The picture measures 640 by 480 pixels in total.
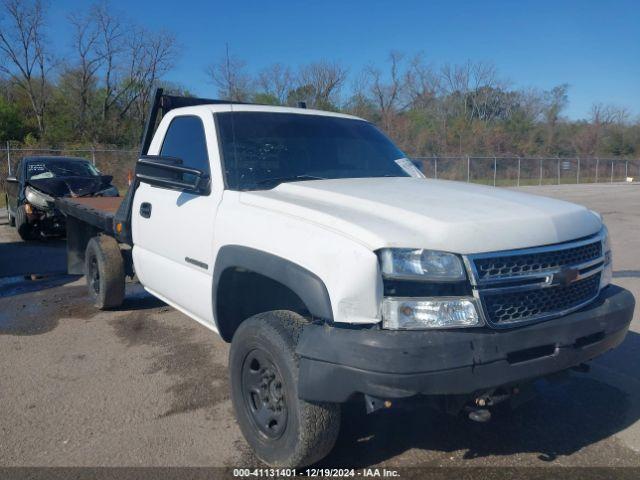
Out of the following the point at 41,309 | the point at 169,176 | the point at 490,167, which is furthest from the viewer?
the point at 490,167

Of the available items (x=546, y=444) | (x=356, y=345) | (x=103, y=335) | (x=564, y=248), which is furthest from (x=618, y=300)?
(x=103, y=335)

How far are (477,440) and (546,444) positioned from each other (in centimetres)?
40

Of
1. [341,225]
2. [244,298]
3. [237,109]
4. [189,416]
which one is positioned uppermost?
[237,109]

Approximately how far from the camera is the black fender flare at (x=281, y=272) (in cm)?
270

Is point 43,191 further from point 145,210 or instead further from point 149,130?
point 145,210

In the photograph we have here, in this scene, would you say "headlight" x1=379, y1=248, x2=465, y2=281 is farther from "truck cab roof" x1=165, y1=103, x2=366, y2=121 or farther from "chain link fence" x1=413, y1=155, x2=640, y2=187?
"chain link fence" x1=413, y1=155, x2=640, y2=187

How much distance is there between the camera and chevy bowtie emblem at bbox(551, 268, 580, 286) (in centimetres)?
286

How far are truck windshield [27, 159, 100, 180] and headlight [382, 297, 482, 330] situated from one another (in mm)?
10710

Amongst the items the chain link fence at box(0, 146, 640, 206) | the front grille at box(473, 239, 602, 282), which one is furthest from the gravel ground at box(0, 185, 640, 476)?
the chain link fence at box(0, 146, 640, 206)

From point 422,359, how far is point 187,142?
274 centimetres

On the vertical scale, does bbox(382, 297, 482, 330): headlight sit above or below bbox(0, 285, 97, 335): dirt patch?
above

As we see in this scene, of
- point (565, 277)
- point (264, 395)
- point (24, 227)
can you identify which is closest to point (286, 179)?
point (264, 395)

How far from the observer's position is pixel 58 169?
12.2m

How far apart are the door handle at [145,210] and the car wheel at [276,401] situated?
5.93 feet
